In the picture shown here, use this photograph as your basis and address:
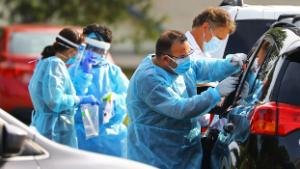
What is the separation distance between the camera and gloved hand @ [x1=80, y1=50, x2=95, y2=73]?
9.45 meters

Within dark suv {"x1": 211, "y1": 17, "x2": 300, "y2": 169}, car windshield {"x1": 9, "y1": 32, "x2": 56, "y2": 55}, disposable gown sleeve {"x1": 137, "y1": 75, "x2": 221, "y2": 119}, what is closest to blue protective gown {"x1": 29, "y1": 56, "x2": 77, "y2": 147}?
disposable gown sleeve {"x1": 137, "y1": 75, "x2": 221, "y2": 119}

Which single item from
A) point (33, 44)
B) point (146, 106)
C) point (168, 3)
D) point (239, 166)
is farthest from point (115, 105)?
point (168, 3)

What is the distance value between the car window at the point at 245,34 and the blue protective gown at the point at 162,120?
1395 mm

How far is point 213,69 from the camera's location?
26.3 feet

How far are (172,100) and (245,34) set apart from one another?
1.94m

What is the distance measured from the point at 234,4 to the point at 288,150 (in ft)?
11.8

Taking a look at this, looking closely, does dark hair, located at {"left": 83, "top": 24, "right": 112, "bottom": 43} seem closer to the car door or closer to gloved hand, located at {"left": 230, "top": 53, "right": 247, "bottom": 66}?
gloved hand, located at {"left": 230, "top": 53, "right": 247, "bottom": 66}

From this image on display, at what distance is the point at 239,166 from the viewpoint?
641 centimetres

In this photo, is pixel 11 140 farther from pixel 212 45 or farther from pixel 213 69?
pixel 212 45

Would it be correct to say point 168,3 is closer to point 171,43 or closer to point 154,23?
point 154,23

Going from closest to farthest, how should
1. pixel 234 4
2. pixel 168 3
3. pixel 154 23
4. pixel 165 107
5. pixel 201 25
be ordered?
pixel 165 107
pixel 201 25
pixel 234 4
pixel 154 23
pixel 168 3

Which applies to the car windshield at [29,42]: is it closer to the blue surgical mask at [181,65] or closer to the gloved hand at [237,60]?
the gloved hand at [237,60]

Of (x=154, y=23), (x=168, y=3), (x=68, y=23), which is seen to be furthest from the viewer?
(x=168, y=3)

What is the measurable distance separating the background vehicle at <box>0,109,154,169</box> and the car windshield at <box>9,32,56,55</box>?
1038 centimetres
